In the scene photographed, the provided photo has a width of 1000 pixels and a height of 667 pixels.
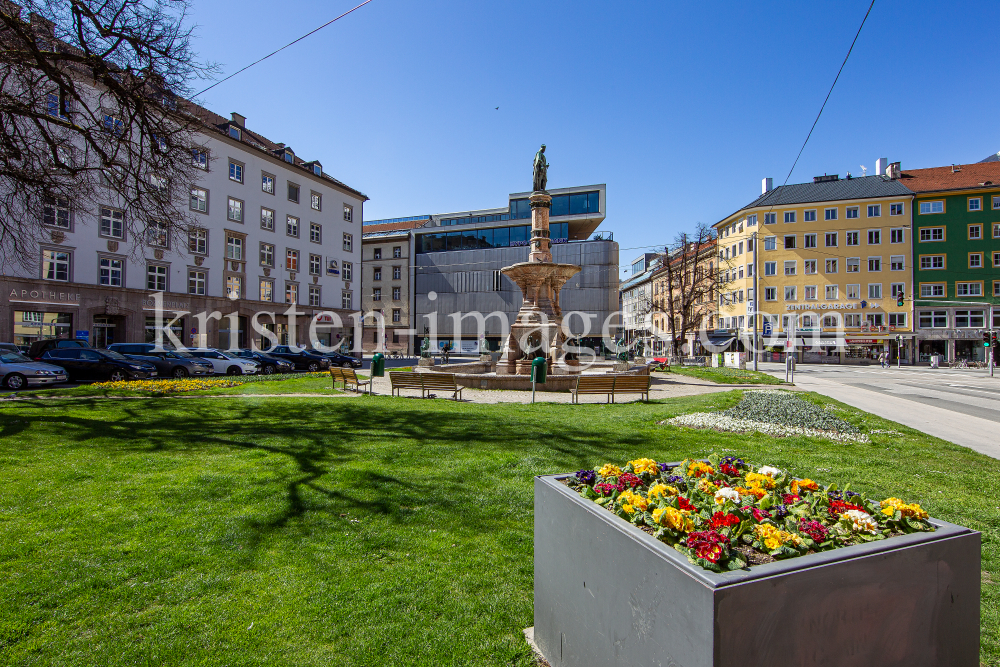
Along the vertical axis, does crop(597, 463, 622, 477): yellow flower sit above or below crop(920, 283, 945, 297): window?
below

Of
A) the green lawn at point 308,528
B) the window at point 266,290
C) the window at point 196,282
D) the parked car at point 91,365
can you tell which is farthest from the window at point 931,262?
the window at point 196,282

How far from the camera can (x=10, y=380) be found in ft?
53.7

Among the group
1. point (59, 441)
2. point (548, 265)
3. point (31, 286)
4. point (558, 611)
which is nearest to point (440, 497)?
point (558, 611)

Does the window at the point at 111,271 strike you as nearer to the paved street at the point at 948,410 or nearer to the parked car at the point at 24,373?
the parked car at the point at 24,373

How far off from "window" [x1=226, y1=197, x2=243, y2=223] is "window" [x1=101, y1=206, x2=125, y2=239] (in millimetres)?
7931

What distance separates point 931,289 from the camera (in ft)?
160

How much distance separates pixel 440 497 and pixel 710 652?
374 cm

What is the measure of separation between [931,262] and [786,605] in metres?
63.1

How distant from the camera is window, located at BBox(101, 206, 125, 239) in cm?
3234

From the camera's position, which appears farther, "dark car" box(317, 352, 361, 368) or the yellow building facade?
the yellow building facade

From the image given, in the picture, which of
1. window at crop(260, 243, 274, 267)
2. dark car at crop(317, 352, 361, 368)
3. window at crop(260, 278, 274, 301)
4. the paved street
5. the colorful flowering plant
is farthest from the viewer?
window at crop(260, 243, 274, 267)

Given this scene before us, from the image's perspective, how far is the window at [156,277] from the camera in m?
34.5

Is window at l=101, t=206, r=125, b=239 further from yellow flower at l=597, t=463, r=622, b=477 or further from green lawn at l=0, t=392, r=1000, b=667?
yellow flower at l=597, t=463, r=622, b=477

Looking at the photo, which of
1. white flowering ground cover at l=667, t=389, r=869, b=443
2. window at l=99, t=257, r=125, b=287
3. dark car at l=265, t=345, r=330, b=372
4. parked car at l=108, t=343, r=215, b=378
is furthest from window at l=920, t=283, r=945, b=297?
window at l=99, t=257, r=125, b=287
